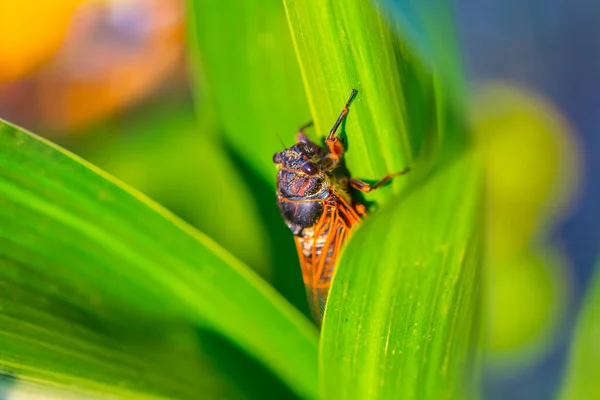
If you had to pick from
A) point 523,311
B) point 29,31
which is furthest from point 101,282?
point 29,31

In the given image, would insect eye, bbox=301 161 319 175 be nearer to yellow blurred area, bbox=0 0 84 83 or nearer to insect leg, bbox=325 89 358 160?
insect leg, bbox=325 89 358 160

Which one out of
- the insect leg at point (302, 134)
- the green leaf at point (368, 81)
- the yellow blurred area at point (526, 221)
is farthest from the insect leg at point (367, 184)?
the yellow blurred area at point (526, 221)

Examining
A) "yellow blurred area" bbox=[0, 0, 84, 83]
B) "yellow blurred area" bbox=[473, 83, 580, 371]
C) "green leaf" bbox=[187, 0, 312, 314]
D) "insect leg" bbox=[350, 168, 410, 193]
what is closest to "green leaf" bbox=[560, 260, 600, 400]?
"insect leg" bbox=[350, 168, 410, 193]

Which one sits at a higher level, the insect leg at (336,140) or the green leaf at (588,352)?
the insect leg at (336,140)

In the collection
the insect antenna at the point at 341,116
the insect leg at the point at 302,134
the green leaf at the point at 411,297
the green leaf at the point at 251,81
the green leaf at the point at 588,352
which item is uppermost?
the green leaf at the point at 251,81

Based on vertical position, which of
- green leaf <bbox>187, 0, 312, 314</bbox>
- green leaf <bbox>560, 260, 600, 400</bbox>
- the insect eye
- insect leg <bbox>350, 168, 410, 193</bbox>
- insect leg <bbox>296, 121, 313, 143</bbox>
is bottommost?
green leaf <bbox>560, 260, 600, 400</bbox>

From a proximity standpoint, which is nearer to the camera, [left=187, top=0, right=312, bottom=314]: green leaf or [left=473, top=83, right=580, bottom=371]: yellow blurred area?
[left=187, top=0, right=312, bottom=314]: green leaf

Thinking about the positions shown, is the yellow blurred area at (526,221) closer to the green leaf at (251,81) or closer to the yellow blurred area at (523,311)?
the yellow blurred area at (523,311)

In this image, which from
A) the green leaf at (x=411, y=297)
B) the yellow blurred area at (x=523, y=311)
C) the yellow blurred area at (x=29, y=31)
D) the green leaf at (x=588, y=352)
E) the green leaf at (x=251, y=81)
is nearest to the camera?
the green leaf at (x=411, y=297)
